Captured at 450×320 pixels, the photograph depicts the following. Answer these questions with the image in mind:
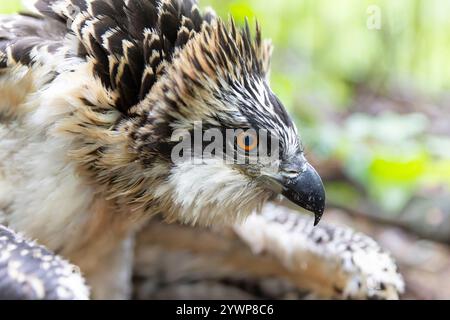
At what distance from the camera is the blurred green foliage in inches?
193

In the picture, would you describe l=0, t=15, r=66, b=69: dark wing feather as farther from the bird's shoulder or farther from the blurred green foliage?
the blurred green foliage

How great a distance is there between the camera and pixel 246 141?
2.69 meters

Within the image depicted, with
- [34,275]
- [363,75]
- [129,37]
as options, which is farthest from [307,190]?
[363,75]

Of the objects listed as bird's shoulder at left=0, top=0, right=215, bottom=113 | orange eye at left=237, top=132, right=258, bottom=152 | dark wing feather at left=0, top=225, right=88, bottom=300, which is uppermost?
bird's shoulder at left=0, top=0, right=215, bottom=113

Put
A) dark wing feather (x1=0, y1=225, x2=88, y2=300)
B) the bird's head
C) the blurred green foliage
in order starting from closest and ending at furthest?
dark wing feather (x1=0, y1=225, x2=88, y2=300) → the bird's head → the blurred green foliage

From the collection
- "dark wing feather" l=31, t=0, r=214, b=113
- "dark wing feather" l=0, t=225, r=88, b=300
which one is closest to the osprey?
"dark wing feather" l=31, t=0, r=214, b=113

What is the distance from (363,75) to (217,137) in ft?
14.5

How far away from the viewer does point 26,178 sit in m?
2.78

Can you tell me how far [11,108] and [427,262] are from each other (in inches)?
121

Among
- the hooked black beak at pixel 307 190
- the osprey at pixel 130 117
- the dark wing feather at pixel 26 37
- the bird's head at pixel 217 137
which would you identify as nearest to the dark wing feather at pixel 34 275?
the osprey at pixel 130 117

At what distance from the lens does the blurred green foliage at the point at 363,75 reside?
16.1ft

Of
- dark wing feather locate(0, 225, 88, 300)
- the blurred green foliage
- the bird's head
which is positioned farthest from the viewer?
the blurred green foliage

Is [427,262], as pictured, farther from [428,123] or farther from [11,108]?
[11,108]
